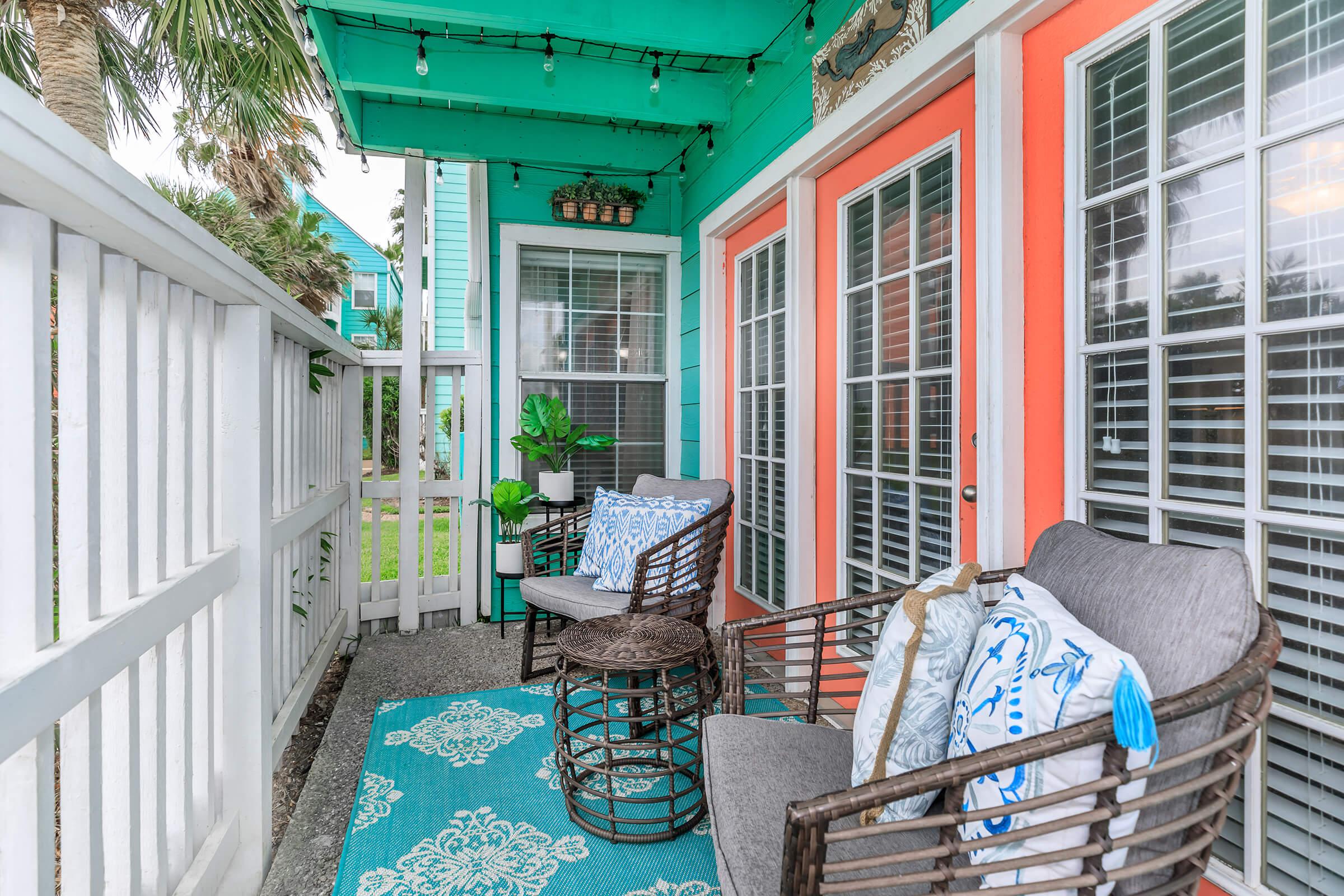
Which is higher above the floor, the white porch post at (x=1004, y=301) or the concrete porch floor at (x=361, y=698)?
the white porch post at (x=1004, y=301)

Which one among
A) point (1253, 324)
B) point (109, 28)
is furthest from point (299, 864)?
point (109, 28)

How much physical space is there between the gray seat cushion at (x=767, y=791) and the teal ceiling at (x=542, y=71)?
2.49 metres

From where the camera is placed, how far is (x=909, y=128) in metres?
2.09

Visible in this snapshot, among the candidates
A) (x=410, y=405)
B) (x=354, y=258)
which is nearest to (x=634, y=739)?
(x=410, y=405)

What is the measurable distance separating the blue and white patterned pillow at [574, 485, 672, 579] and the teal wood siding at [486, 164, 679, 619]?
0.92 meters

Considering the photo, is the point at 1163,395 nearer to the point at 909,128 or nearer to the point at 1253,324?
the point at 1253,324

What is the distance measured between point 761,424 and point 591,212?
1.63 m

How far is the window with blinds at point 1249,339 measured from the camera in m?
1.04

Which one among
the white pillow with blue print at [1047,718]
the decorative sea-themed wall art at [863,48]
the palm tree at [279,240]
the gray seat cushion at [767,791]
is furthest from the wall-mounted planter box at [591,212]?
the white pillow with blue print at [1047,718]

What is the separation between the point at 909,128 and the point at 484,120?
2.47 m

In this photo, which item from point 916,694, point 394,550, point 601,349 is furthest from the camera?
point 394,550

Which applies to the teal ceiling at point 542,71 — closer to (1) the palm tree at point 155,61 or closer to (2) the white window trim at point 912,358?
(1) the palm tree at point 155,61

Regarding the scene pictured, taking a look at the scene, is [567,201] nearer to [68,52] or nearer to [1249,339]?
[68,52]

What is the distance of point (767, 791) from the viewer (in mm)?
1185
